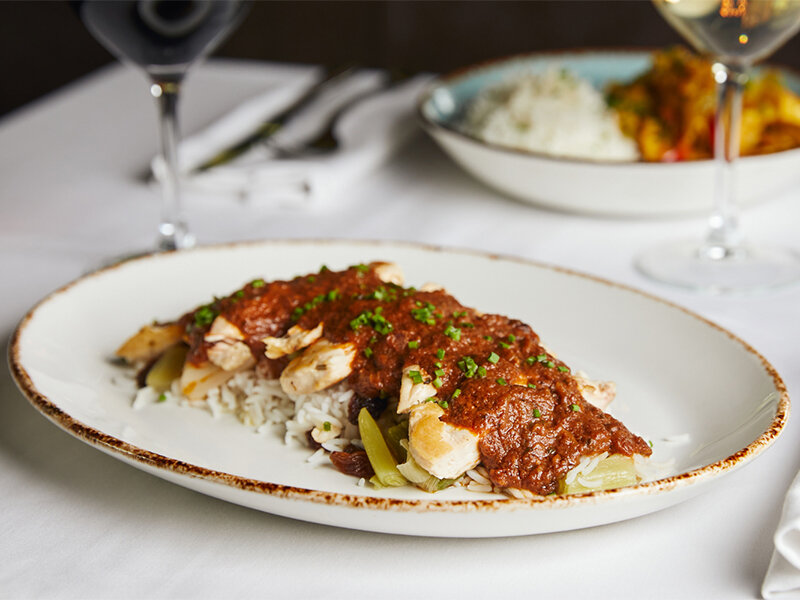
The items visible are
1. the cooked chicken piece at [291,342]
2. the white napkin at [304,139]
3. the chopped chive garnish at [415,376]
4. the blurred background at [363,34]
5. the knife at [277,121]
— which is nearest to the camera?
the chopped chive garnish at [415,376]

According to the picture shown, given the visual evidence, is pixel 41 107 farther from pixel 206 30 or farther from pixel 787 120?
pixel 787 120

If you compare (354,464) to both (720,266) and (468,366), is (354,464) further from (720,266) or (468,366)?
(720,266)

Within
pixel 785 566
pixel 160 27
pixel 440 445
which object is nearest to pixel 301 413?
pixel 440 445

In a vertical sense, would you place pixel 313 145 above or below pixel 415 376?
below

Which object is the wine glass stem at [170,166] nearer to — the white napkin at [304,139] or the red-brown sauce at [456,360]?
the white napkin at [304,139]

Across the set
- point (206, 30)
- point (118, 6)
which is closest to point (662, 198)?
point (206, 30)

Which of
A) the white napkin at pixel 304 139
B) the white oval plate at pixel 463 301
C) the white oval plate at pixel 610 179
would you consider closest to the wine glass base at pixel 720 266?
the white oval plate at pixel 610 179
